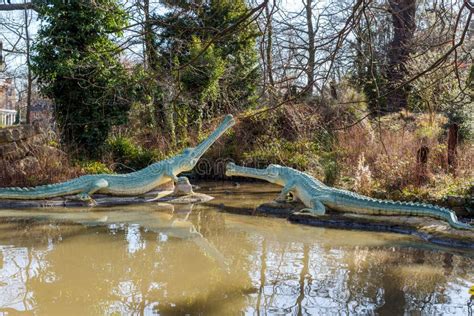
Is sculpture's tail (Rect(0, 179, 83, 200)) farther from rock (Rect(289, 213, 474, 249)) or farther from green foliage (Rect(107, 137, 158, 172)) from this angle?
green foliage (Rect(107, 137, 158, 172))

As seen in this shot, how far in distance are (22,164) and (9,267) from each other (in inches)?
231

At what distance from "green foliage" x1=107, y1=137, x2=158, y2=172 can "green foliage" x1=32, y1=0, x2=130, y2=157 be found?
24.3 inches

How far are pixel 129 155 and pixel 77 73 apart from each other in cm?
278

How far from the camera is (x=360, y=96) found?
55.8 feet

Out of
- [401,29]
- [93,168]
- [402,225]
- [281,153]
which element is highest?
[401,29]

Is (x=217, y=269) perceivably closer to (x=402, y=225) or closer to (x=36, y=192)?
(x=402, y=225)

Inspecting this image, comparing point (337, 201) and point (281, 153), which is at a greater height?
point (281, 153)

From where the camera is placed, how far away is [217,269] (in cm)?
508

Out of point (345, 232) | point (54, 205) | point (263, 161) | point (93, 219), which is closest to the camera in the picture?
point (345, 232)

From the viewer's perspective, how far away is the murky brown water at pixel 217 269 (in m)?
3.98

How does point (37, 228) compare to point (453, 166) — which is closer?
point (37, 228)

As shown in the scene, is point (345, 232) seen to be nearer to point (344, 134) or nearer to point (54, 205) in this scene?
point (54, 205)

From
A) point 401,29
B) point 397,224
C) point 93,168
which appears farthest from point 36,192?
point 401,29

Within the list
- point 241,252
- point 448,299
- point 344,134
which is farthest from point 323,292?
point 344,134
